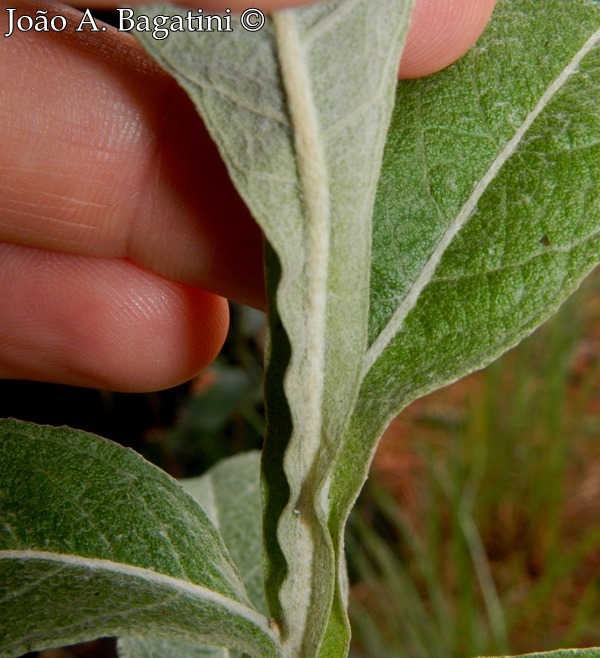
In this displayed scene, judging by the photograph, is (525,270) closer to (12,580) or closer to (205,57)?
(205,57)

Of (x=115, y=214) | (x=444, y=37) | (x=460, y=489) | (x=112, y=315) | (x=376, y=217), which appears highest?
(x=444, y=37)

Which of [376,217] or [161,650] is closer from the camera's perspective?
[376,217]

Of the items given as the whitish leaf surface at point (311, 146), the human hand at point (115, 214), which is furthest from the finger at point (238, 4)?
the human hand at point (115, 214)

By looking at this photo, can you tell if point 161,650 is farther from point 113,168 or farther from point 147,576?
point 113,168

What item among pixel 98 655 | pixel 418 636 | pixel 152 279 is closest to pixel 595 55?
pixel 152 279

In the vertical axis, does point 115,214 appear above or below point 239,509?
above

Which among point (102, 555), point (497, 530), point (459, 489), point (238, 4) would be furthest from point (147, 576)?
point (497, 530)

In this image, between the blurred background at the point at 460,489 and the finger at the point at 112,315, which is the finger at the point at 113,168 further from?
the blurred background at the point at 460,489

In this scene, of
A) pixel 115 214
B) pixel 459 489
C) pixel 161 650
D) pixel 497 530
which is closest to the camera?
pixel 161 650
